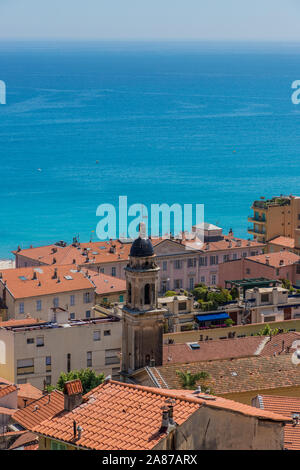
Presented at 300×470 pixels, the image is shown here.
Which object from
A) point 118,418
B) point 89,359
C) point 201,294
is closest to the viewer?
point 118,418

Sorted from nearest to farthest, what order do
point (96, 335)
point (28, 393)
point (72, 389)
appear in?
point (72, 389), point (28, 393), point (96, 335)

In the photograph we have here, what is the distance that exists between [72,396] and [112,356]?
62.3 feet

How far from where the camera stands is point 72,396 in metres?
15.3

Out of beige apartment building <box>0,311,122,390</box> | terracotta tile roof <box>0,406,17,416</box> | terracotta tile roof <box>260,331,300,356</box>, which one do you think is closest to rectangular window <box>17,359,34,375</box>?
beige apartment building <box>0,311,122,390</box>

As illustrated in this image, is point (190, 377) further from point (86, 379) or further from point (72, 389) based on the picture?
point (72, 389)

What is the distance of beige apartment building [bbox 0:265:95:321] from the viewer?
130 ft

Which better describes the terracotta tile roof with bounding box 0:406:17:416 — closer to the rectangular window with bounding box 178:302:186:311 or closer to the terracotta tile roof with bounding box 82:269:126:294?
the rectangular window with bounding box 178:302:186:311

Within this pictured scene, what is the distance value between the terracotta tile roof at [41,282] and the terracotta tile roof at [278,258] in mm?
9821

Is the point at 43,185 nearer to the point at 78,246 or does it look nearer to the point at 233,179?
the point at 233,179

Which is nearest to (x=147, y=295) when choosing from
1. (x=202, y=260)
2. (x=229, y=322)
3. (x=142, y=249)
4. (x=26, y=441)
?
(x=142, y=249)

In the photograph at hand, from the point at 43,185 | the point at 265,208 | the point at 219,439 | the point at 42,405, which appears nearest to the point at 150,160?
the point at 43,185

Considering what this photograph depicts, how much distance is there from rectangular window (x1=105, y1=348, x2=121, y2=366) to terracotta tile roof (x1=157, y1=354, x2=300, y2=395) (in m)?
7.88

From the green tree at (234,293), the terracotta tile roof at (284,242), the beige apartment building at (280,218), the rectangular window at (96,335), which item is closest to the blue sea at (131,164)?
the beige apartment building at (280,218)
